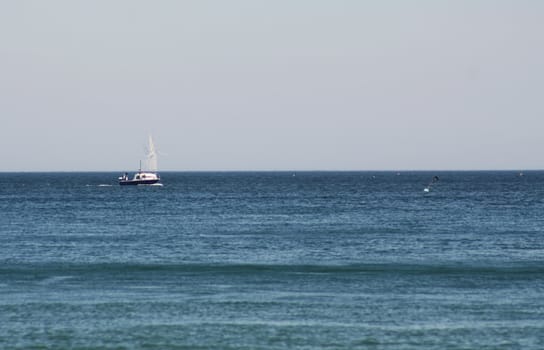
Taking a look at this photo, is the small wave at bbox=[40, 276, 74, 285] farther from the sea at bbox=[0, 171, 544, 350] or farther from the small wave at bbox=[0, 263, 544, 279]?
the small wave at bbox=[0, 263, 544, 279]

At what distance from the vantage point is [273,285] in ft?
163

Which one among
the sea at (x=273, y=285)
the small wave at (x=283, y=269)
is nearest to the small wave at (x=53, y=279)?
the sea at (x=273, y=285)

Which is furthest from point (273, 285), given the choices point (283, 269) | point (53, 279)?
point (53, 279)

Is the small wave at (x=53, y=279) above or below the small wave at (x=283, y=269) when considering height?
below

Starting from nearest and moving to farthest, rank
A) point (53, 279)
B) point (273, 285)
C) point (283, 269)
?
point (273, 285)
point (53, 279)
point (283, 269)

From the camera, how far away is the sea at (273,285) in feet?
121

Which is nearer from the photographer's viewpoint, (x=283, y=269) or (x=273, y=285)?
(x=273, y=285)

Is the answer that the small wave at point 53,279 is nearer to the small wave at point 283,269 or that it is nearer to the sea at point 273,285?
the sea at point 273,285

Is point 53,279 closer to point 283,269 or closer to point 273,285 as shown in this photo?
point 273,285

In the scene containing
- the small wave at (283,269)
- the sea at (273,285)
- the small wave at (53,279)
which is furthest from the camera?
the small wave at (283,269)

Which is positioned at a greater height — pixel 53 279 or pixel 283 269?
pixel 283 269

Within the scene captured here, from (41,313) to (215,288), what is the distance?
10.5 m

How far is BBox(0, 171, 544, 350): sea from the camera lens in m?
36.8

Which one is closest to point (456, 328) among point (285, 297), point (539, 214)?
point (285, 297)
